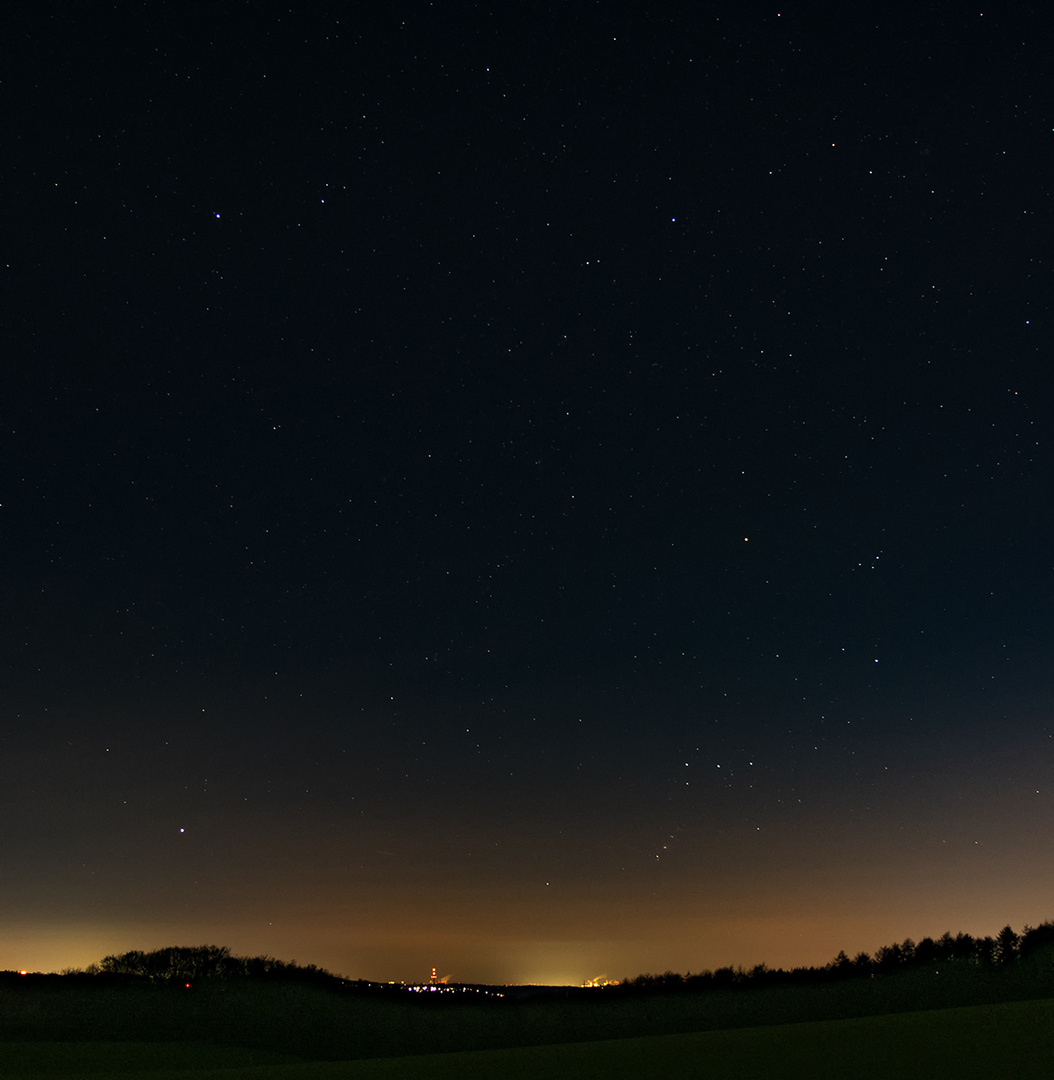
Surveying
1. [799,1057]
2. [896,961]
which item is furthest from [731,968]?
[799,1057]

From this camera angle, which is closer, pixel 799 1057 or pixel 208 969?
pixel 799 1057

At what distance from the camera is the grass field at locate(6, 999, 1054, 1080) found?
34.9 ft

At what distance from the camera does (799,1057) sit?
1212 centimetres

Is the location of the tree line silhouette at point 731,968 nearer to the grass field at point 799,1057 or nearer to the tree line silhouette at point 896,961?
the tree line silhouette at point 896,961

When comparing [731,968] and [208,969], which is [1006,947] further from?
[208,969]

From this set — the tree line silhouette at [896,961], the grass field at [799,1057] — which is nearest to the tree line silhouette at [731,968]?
the tree line silhouette at [896,961]

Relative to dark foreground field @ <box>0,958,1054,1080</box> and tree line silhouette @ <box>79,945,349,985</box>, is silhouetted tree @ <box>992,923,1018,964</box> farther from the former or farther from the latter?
tree line silhouette @ <box>79,945,349,985</box>

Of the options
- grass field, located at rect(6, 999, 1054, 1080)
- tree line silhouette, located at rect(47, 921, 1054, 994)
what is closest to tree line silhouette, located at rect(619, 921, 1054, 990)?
tree line silhouette, located at rect(47, 921, 1054, 994)

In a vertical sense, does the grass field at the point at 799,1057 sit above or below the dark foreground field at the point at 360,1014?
above

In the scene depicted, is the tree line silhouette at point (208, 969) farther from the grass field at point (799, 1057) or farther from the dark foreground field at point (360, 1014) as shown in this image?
the grass field at point (799, 1057)

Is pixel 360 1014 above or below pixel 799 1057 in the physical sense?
below

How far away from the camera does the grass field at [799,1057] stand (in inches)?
419

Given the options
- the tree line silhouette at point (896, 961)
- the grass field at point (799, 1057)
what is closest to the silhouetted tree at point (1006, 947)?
the tree line silhouette at point (896, 961)

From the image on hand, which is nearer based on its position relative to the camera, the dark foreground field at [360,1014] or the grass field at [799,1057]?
the grass field at [799,1057]
